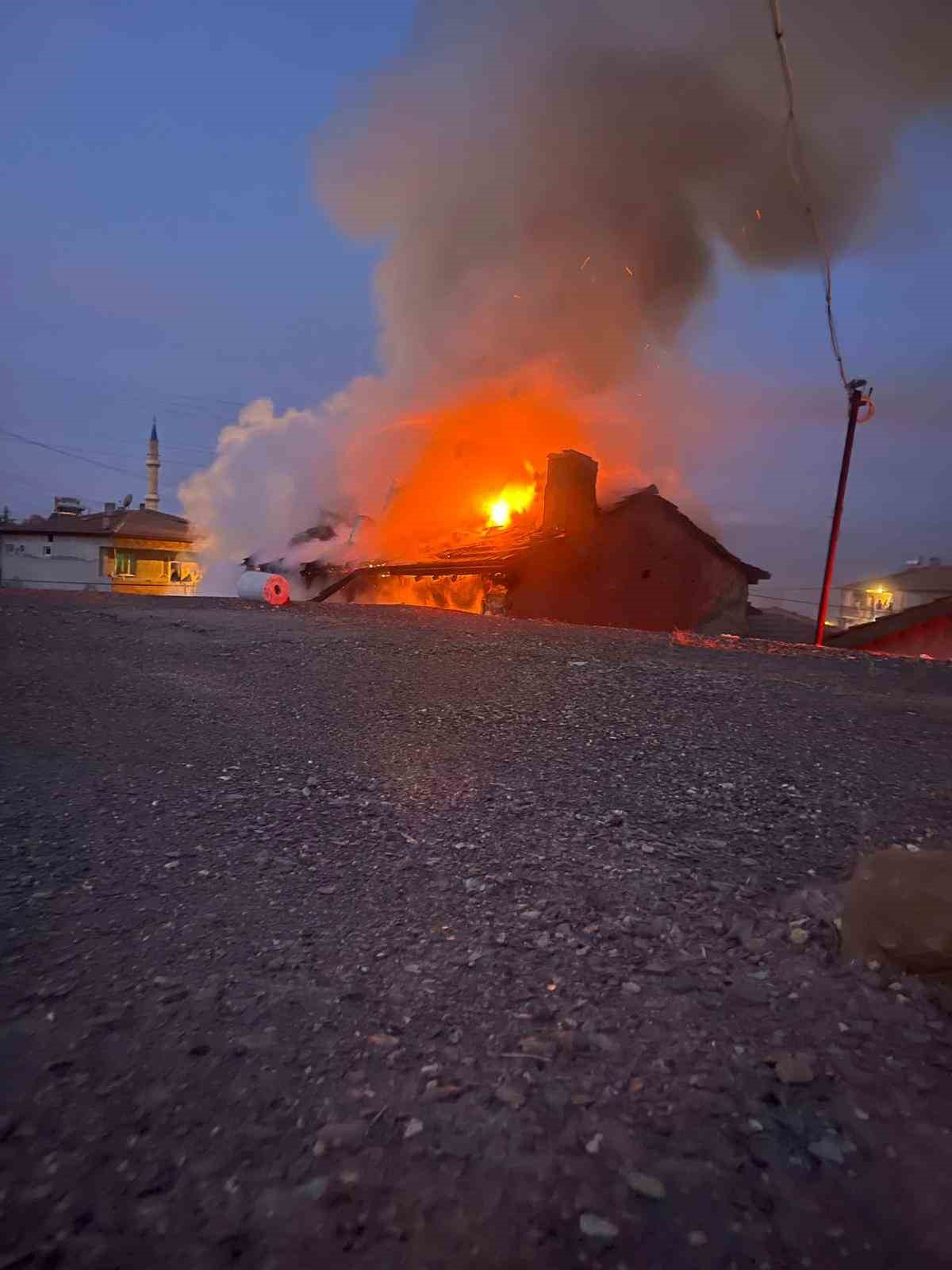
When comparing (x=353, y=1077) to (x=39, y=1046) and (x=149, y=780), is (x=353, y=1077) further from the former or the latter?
(x=149, y=780)

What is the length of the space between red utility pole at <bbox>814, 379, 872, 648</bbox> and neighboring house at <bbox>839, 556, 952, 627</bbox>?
3787 centimetres

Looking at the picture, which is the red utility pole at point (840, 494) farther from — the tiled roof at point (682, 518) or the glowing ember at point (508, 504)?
the glowing ember at point (508, 504)

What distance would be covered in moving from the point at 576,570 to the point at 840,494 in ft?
24.8

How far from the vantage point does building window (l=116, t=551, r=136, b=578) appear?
148ft

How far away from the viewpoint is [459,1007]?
253 centimetres

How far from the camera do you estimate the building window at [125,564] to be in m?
45.2

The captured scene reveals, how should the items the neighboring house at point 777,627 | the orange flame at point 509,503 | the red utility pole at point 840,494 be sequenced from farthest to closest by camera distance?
the neighboring house at point 777,627 → the orange flame at point 509,503 → the red utility pole at point 840,494

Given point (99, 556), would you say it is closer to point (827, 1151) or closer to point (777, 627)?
point (777, 627)

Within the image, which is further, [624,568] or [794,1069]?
[624,568]

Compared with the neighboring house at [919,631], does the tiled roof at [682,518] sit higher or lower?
higher

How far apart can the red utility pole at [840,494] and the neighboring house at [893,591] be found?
3787 centimetres

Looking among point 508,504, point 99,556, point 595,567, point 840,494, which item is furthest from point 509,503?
point 99,556

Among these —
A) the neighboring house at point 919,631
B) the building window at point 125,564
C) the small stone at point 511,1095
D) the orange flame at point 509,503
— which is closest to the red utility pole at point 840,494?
the neighboring house at point 919,631

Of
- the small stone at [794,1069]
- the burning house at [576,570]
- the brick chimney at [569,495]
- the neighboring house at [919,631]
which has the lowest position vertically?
the small stone at [794,1069]
